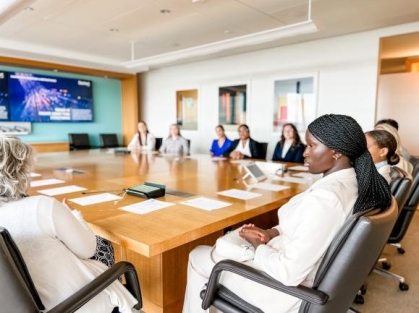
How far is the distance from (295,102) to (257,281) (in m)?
4.70

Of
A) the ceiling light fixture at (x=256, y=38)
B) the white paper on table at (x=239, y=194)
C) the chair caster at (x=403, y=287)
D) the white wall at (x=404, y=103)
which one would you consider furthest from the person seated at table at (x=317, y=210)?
the white wall at (x=404, y=103)

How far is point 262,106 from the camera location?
5.78 meters

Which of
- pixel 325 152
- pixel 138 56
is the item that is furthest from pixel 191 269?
pixel 138 56

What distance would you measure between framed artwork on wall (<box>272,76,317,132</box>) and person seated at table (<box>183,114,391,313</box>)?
13.7 ft

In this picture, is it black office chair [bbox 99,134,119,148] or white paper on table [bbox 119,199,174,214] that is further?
black office chair [bbox 99,134,119,148]

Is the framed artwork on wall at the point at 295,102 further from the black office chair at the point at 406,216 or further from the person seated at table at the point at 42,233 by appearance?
the person seated at table at the point at 42,233

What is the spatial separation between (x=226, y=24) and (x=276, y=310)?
153 inches

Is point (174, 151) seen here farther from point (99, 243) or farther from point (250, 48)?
point (99, 243)

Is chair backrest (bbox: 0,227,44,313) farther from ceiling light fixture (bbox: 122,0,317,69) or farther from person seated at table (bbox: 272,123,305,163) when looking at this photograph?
person seated at table (bbox: 272,123,305,163)

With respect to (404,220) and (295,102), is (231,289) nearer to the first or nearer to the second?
(404,220)

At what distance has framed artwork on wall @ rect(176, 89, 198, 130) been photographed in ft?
22.6

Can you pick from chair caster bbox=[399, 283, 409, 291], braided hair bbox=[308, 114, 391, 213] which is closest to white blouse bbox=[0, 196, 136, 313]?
braided hair bbox=[308, 114, 391, 213]

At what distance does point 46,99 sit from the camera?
6551 mm

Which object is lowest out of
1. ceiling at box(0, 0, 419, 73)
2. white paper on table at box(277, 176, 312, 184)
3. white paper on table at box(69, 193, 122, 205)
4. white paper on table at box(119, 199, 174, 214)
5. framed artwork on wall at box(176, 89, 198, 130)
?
white paper on table at box(277, 176, 312, 184)
